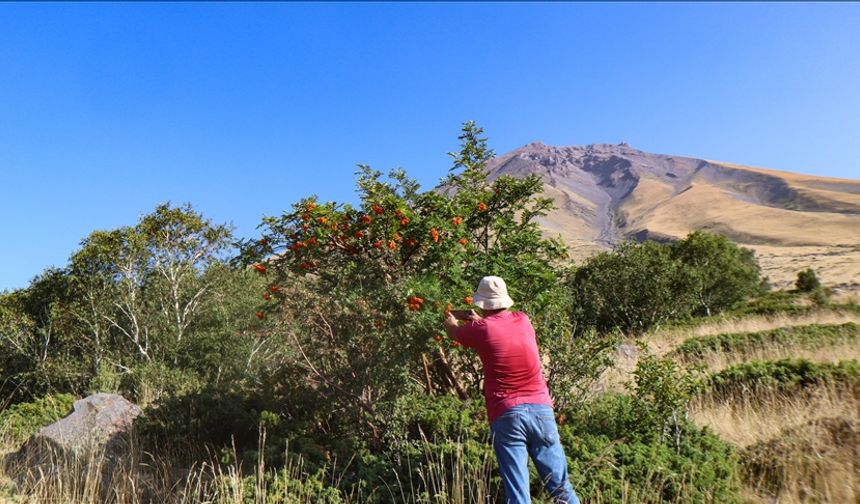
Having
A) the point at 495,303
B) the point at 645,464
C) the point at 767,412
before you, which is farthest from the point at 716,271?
the point at 495,303

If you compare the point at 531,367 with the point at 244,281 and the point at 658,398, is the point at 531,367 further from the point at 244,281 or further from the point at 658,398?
the point at 244,281

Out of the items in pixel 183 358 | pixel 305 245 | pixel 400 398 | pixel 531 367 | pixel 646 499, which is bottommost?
pixel 183 358

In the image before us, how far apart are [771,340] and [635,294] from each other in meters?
8.91

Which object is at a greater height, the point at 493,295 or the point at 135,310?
the point at 493,295

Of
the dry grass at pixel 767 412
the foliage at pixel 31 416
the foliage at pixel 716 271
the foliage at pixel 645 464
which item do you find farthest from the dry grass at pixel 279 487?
the foliage at pixel 716 271

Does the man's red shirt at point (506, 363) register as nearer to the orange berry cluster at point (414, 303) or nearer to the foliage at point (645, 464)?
the foliage at point (645, 464)

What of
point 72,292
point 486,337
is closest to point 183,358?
point 72,292

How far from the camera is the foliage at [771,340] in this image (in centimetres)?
959

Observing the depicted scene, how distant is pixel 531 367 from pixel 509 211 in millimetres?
3214

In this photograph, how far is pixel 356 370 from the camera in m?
5.14

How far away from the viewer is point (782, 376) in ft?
20.6

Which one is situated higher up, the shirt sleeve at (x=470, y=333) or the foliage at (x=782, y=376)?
the shirt sleeve at (x=470, y=333)

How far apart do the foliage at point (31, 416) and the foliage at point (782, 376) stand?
10.5m

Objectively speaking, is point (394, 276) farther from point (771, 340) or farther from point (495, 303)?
point (771, 340)
